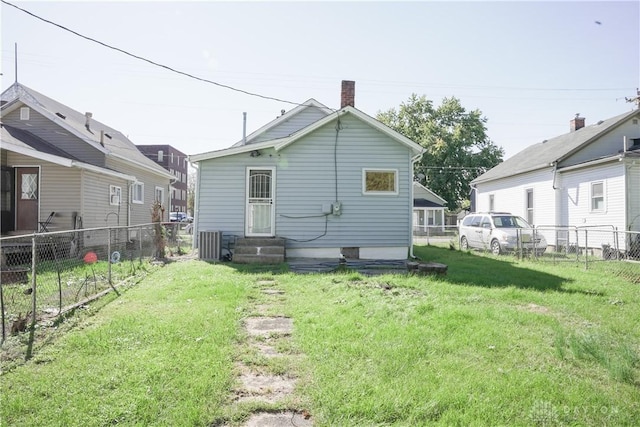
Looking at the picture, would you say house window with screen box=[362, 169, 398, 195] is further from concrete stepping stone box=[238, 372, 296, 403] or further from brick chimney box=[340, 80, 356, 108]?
concrete stepping stone box=[238, 372, 296, 403]

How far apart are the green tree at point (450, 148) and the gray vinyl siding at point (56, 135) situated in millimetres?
32451

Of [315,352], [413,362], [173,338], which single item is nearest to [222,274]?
[173,338]

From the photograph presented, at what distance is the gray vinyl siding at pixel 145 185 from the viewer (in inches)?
690

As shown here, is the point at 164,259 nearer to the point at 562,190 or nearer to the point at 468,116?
the point at 562,190

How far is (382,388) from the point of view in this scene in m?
3.42

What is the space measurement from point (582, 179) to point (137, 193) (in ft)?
65.4

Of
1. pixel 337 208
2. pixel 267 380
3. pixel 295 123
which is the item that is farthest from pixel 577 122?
pixel 267 380

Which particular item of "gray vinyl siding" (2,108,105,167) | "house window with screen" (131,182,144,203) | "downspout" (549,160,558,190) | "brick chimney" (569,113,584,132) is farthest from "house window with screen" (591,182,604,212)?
"house window with screen" (131,182,144,203)

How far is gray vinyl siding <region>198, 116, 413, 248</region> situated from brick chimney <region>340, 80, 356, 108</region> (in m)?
1.33

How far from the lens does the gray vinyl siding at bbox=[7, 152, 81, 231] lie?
13602 mm

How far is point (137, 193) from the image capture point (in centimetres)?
1959

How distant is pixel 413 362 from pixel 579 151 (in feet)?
57.4

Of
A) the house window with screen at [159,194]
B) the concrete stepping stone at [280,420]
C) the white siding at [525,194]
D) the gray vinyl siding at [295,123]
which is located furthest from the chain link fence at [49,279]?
the white siding at [525,194]

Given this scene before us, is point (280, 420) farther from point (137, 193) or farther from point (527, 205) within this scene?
point (527, 205)
